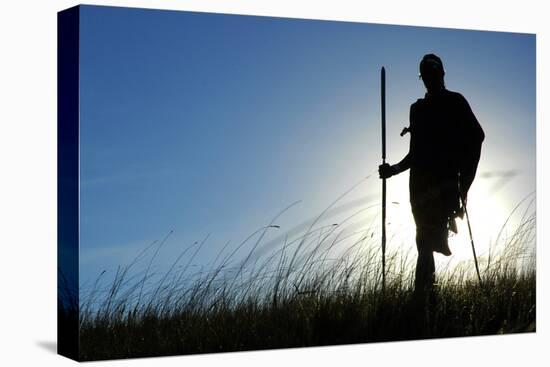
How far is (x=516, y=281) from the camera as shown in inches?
424

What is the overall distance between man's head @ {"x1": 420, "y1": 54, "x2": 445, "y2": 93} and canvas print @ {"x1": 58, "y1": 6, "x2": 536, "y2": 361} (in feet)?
0.06

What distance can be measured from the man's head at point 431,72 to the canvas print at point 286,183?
0.02 metres

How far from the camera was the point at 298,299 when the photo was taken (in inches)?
390

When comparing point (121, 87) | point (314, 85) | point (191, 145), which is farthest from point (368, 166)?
point (121, 87)

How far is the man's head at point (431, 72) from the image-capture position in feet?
34.3

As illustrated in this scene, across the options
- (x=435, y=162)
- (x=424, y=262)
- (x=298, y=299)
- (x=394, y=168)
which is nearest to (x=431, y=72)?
(x=435, y=162)

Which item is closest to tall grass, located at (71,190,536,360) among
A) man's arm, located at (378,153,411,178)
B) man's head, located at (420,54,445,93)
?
man's arm, located at (378,153,411,178)

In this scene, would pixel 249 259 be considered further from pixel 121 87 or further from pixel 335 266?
pixel 121 87

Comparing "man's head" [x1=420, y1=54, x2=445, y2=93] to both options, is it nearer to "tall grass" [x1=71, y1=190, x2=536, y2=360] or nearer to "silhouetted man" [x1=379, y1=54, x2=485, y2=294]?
"silhouetted man" [x1=379, y1=54, x2=485, y2=294]

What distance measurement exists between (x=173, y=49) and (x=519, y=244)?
11.4 feet

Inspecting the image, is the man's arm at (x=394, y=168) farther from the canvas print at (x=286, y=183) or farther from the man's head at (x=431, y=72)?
the man's head at (x=431, y=72)

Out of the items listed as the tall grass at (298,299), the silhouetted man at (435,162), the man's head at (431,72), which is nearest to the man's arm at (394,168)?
the silhouetted man at (435,162)

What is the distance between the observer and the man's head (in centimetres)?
1045

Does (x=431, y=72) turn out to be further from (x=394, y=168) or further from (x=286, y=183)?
(x=286, y=183)
